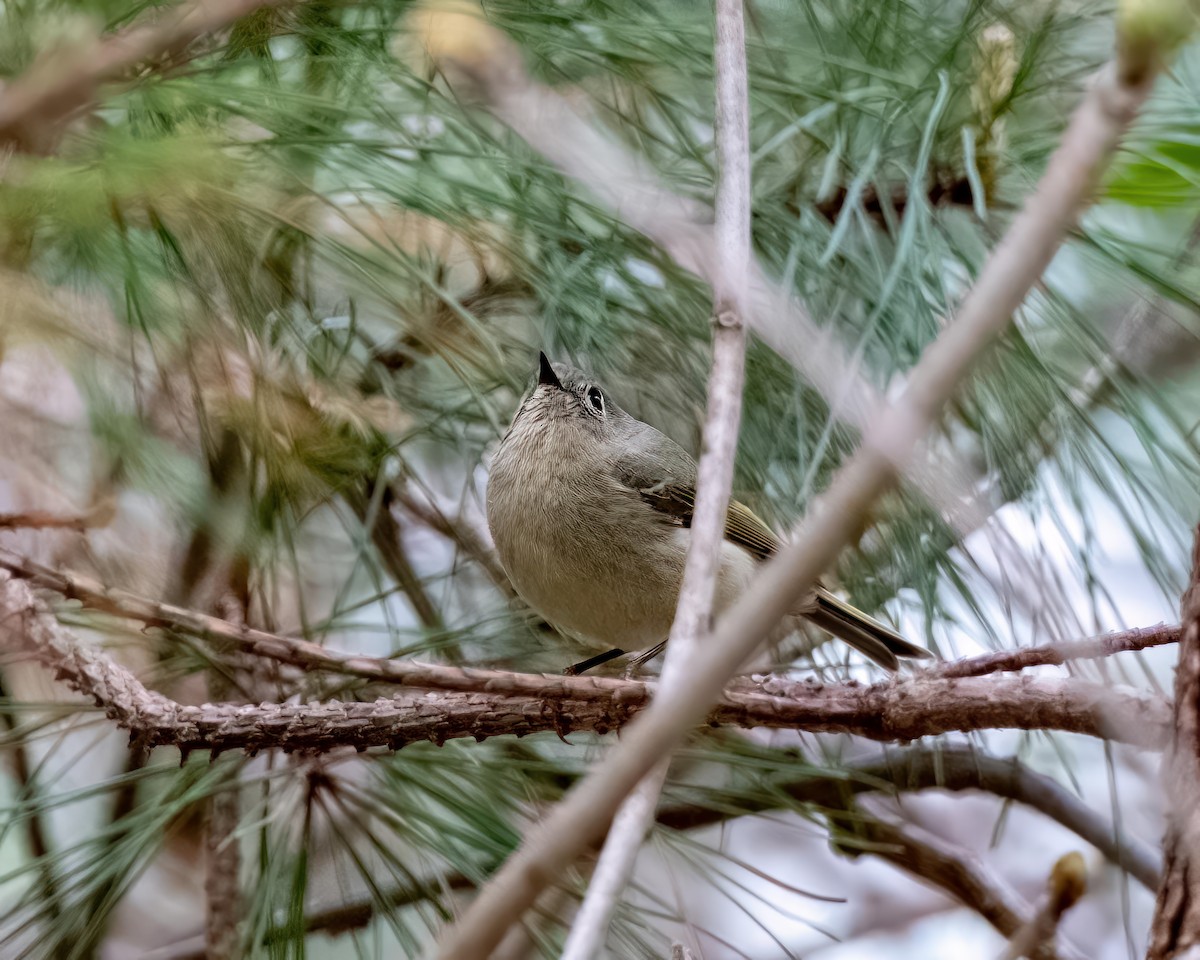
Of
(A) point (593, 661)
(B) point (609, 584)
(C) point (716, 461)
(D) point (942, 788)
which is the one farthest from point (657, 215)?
(D) point (942, 788)

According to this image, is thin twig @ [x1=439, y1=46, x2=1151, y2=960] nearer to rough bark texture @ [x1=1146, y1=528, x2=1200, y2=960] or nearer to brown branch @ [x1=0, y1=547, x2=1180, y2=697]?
rough bark texture @ [x1=1146, y1=528, x2=1200, y2=960]

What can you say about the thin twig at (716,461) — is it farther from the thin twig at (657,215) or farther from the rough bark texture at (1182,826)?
the rough bark texture at (1182,826)

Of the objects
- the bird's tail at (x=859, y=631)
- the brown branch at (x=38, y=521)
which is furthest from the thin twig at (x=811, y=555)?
the bird's tail at (x=859, y=631)

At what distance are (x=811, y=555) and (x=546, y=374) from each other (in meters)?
1.28

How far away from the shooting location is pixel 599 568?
174 cm

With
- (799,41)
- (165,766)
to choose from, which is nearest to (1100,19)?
(799,41)

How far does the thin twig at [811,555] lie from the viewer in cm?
38

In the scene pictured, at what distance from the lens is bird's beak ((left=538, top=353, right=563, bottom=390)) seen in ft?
5.10

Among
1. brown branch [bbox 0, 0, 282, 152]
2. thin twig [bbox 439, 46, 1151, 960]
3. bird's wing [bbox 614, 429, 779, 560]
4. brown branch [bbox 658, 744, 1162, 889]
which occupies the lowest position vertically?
thin twig [bbox 439, 46, 1151, 960]

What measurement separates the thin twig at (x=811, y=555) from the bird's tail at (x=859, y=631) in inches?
48.9

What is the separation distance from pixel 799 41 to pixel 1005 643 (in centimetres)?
73

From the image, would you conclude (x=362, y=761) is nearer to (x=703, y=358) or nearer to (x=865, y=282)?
(x=703, y=358)

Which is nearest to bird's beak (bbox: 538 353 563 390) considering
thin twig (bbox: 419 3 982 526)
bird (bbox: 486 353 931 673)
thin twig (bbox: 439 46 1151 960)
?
bird (bbox: 486 353 931 673)

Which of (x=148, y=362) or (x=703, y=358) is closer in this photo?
(x=148, y=362)
